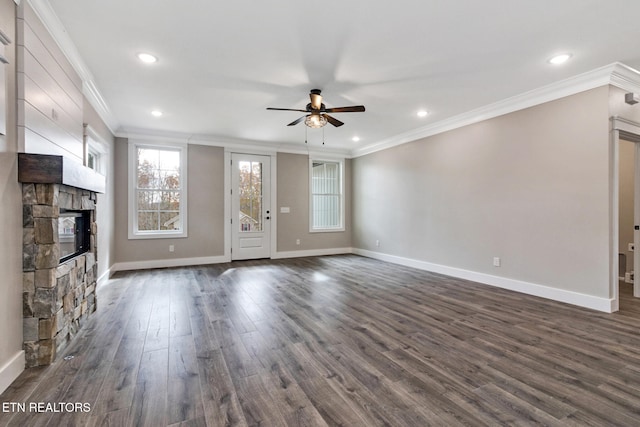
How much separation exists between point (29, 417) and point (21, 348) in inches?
27.4

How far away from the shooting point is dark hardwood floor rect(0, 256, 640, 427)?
1.64 m

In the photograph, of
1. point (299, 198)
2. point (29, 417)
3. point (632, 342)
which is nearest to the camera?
point (29, 417)

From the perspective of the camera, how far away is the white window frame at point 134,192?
555 cm

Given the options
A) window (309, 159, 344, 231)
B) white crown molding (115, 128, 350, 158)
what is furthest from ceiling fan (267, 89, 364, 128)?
window (309, 159, 344, 231)

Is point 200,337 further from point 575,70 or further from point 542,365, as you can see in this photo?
point 575,70

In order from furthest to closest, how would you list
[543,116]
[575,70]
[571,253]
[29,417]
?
[543,116] < [571,253] < [575,70] < [29,417]

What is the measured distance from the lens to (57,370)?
81.9 inches

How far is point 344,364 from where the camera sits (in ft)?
7.09

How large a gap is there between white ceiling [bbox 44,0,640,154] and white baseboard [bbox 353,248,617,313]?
2441 mm

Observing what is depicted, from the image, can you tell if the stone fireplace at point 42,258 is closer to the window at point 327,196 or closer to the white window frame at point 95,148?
the white window frame at point 95,148

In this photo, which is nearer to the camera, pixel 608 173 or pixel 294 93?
pixel 608 173

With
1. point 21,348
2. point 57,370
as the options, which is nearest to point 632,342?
point 57,370

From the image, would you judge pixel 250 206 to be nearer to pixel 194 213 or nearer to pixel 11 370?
pixel 194 213

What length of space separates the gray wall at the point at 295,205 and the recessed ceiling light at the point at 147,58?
394 cm
